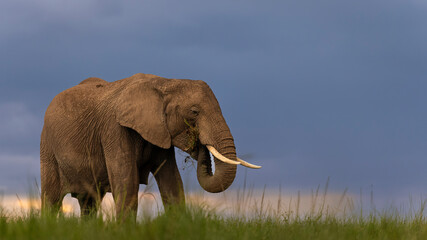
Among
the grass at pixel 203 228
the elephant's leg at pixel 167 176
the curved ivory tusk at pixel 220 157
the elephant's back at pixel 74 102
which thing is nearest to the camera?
the grass at pixel 203 228

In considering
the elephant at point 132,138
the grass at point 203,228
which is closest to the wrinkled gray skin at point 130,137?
the elephant at point 132,138

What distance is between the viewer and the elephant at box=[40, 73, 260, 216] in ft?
25.1

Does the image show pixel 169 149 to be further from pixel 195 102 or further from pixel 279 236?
pixel 279 236

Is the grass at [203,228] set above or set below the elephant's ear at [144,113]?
below

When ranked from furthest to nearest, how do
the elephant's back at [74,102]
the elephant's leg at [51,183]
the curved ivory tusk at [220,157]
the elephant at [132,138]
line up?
the elephant's leg at [51,183] → the elephant's back at [74,102] → the elephant at [132,138] → the curved ivory tusk at [220,157]

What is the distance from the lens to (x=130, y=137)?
27.4ft

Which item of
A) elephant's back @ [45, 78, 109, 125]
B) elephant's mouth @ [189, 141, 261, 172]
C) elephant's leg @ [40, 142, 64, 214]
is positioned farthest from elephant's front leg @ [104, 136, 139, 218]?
elephant's leg @ [40, 142, 64, 214]

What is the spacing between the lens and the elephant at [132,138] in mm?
7664

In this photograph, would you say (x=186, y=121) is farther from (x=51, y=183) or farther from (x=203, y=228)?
(x=51, y=183)

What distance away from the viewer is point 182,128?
786 centimetres

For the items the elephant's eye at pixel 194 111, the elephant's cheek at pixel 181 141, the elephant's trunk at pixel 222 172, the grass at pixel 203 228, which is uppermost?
the elephant's eye at pixel 194 111

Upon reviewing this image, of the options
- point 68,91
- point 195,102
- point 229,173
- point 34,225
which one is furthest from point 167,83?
point 34,225

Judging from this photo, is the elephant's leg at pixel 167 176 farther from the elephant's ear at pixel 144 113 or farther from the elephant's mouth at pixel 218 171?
the elephant's mouth at pixel 218 171

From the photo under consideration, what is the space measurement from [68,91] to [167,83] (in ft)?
7.87
